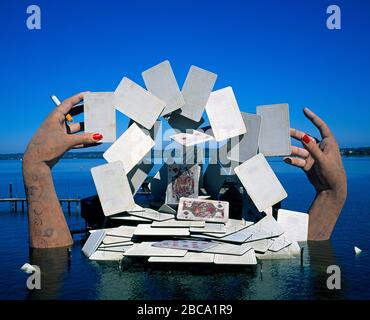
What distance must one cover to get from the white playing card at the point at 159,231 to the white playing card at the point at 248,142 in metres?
4.72

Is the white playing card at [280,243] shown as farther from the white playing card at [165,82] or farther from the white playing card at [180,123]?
the white playing card at [165,82]

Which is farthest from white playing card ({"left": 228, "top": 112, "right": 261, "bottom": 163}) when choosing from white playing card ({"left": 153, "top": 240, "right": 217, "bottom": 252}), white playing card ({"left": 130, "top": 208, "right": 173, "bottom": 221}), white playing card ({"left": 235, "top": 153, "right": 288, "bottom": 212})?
white playing card ({"left": 153, "top": 240, "right": 217, "bottom": 252})

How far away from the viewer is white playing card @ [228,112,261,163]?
22125 mm

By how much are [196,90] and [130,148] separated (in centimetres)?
439

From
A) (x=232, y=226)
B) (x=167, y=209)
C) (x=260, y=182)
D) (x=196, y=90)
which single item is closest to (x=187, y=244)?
(x=232, y=226)

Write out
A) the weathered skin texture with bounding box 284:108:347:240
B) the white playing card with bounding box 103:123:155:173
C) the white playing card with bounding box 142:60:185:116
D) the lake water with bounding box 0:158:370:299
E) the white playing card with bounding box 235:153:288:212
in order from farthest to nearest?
the white playing card with bounding box 142:60:185:116, the white playing card with bounding box 103:123:155:173, the weathered skin texture with bounding box 284:108:347:240, the white playing card with bounding box 235:153:288:212, the lake water with bounding box 0:158:370:299

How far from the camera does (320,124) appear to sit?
22.5 metres

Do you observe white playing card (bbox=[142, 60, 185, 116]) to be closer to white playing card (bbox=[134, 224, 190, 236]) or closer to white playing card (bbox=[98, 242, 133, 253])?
white playing card (bbox=[134, 224, 190, 236])

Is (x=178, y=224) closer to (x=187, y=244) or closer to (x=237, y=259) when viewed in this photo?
(x=187, y=244)

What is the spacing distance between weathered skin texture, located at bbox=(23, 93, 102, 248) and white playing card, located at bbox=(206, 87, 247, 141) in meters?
6.42

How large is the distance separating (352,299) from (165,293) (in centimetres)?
589

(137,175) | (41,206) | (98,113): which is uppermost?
(98,113)

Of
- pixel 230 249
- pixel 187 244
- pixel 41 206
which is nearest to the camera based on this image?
pixel 230 249

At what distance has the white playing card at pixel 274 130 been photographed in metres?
21.8
